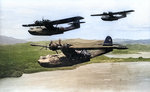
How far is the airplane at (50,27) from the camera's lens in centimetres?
753

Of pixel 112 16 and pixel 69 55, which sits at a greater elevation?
pixel 112 16

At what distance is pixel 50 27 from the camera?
7.65 meters

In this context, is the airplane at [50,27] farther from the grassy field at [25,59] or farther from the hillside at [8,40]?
the hillside at [8,40]

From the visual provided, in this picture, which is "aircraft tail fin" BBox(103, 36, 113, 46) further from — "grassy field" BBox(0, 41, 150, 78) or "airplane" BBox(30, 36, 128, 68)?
"grassy field" BBox(0, 41, 150, 78)

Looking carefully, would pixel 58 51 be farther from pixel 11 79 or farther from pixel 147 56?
pixel 147 56

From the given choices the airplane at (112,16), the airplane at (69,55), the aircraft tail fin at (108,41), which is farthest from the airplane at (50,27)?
the aircraft tail fin at (108,41)

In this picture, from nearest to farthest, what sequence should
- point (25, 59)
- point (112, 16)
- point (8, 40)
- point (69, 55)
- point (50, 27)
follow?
point (50, 27)
point (112, 16)
point (69, 55)
point (25, 59)
point (8, 40)

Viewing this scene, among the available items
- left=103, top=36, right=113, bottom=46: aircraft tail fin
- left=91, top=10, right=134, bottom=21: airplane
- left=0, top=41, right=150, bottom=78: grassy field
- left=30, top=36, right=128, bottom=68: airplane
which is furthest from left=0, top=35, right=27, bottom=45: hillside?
left=91, top=10, right=134, bottom=21: airplane

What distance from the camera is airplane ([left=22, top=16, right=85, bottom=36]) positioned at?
7.53 meters

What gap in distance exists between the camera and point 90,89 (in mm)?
8086

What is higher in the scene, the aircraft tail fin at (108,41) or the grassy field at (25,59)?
the aircraft tail fin at (108,41)

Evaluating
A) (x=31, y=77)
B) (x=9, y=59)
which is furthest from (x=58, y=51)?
(x=9, y=59)

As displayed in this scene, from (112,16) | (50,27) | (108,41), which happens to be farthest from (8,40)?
(112,16)

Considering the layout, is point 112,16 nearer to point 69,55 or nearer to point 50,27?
point 69,55
